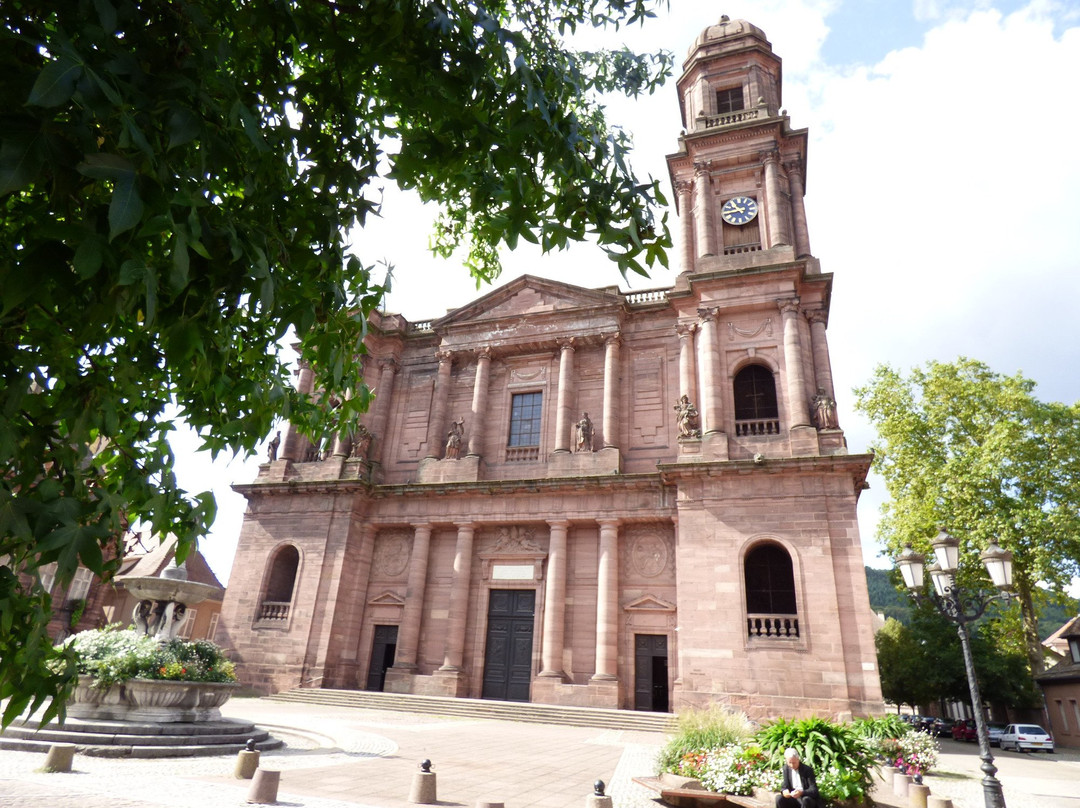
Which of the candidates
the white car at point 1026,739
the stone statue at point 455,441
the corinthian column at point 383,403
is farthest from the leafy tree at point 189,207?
the white car at point 1026,739

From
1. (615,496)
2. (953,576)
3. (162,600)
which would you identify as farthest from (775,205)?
(162,600)

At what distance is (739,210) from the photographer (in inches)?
1001

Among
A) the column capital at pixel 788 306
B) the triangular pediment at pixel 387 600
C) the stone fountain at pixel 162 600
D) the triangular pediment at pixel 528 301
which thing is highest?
the triangular pediment at pixel 528 301

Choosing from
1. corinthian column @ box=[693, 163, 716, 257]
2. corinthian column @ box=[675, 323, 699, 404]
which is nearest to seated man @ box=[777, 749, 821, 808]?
corinthian column @ box=[675, 323, 699, 404]

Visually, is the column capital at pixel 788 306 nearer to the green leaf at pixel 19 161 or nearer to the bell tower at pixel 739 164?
the bell tower at pixel 739 164

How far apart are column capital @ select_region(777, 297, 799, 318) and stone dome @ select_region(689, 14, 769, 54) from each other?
46.4ft

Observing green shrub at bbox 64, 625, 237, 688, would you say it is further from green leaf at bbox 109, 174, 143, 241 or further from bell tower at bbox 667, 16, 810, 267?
bell tower at bbox 667, 16, 810, 267

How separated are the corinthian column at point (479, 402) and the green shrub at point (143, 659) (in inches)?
527

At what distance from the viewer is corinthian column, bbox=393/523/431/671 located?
75.0ft

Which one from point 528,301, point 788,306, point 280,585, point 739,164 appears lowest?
point 280,585

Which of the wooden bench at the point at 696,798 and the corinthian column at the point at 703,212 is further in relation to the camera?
the corinthian column at the point at 703,212

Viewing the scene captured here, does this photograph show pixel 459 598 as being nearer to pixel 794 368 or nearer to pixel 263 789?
pixel 794 368

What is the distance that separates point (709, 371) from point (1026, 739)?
23.6 meters

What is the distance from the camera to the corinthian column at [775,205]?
78.3ft
